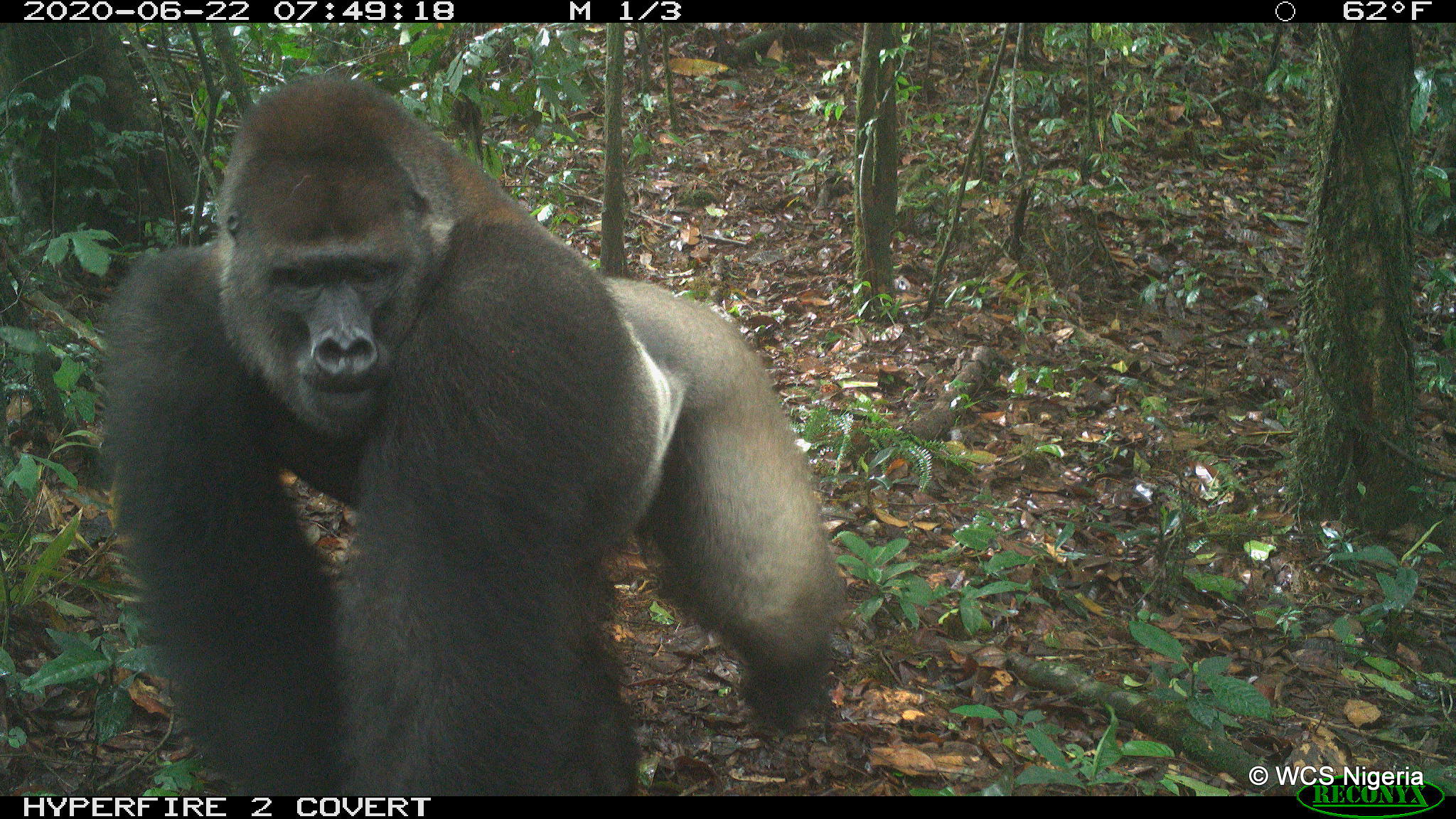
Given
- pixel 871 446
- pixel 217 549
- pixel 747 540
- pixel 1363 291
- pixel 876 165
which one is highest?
pixel 876 165

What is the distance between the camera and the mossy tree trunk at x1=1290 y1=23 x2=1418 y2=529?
411cm

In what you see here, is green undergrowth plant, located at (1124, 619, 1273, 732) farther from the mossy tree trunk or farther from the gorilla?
the gorilla

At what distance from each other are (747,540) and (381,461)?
1.24 meters

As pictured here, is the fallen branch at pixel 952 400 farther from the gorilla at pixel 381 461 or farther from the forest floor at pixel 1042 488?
the gorilla at pixel 381 461

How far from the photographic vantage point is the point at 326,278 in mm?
2395

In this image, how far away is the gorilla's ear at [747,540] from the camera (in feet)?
10.4

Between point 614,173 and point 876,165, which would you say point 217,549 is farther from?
point 876,165

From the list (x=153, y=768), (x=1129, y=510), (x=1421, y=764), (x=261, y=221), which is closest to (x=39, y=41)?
(x=261, y=221)
